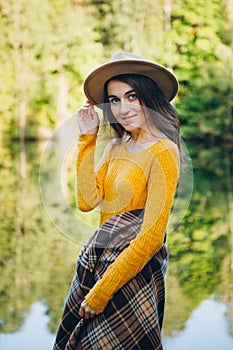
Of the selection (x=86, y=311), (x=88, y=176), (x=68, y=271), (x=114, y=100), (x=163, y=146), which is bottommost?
(x=68, y=271)

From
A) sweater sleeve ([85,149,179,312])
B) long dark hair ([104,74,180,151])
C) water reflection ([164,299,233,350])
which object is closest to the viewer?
sweater sleeve ([85,149,179,312])

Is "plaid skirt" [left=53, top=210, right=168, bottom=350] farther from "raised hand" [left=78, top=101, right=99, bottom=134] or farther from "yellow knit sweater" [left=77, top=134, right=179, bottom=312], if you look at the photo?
"raised hand" [left=78, top=101, right=99, bottom=134]

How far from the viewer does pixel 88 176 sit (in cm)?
188

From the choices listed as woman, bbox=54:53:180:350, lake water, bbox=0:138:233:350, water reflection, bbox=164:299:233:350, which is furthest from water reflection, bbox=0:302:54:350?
woman, bbox=54:53:180:350

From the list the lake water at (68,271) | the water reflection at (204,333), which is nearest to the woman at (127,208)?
the lake water at (68,271)

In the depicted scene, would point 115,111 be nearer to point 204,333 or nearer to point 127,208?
point 127,208

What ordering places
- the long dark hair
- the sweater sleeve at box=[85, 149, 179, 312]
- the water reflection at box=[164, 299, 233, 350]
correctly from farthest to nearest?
the water reflection at box=[164, 299, 233, 350] → the long dark hair → the sweater sleeve at box=[85, 149, 179, 312]

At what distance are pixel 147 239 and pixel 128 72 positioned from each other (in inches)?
18.4

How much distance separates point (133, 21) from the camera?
25.2 metres

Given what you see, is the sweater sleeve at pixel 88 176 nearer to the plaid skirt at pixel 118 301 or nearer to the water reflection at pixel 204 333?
the plaid skirt at pixel 118 301

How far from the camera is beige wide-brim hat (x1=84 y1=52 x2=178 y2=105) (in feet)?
5.87

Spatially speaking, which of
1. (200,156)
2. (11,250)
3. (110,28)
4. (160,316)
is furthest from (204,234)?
(110,28)

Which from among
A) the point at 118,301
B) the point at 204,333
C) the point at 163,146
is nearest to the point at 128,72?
the point at 163,146

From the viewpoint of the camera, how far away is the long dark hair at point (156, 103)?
182 cm
